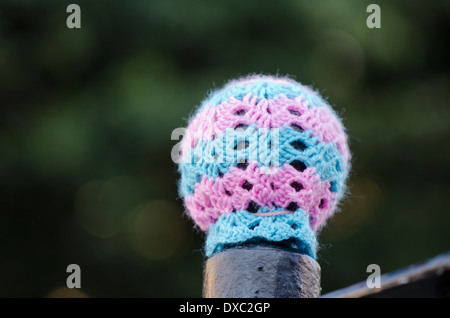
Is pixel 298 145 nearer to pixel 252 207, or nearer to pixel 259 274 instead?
pixel 252 207

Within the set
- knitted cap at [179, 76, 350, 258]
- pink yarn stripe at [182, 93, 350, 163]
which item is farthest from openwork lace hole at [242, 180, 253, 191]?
pink yarn stripe at [182, 93, 350, 163]

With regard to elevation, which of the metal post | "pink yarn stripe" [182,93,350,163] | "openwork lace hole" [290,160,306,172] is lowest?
the metal post

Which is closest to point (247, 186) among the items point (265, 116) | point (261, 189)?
point (261, 189)

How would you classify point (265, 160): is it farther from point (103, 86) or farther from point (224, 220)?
point (103, 86)

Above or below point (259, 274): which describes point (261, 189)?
above

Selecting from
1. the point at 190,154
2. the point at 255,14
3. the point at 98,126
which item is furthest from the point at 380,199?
the point at 190,154

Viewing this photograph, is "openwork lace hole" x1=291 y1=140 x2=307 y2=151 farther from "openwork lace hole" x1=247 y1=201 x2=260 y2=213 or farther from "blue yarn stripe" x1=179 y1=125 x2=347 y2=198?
"openwork lace hole" x1=247 y1=201 x2=260 y2=213
